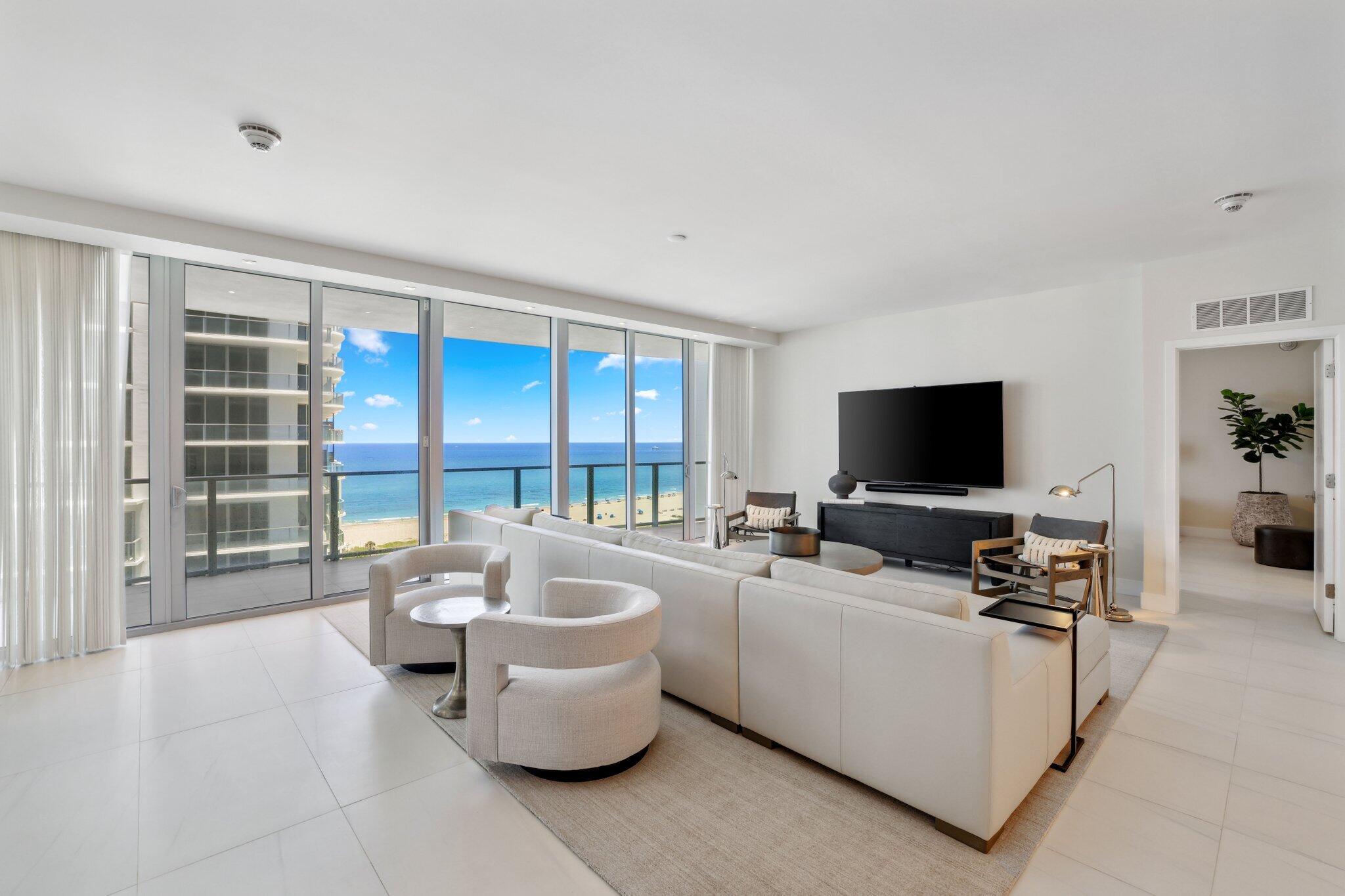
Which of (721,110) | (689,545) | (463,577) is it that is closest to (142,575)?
(463,577)

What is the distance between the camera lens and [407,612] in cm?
330

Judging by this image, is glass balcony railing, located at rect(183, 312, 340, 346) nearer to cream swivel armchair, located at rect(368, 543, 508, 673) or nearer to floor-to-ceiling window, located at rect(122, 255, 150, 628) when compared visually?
floor-to-ceiling window, located at rect(122, 255, 150, 628)

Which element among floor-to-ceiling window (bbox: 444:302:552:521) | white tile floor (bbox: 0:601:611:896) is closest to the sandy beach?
floor-to-ceiling window (bbox: 444:302:552:521)

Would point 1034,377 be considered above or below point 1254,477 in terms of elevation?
above

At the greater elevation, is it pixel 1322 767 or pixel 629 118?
pixel 629 118

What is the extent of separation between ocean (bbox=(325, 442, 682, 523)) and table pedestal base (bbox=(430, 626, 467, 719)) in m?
2.58

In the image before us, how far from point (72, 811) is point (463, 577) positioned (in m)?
3.14

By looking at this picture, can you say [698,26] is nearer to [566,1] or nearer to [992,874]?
[566,1]

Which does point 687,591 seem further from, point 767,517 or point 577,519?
point 577,519

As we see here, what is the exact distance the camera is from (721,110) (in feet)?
8.14

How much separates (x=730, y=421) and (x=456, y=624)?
545cm

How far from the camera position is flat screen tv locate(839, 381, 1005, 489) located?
5.79 metres

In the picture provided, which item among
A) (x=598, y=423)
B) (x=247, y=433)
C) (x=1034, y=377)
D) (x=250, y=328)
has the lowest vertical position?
(x=247, y=433)

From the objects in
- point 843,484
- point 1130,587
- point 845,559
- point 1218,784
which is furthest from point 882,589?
point 1130,587
